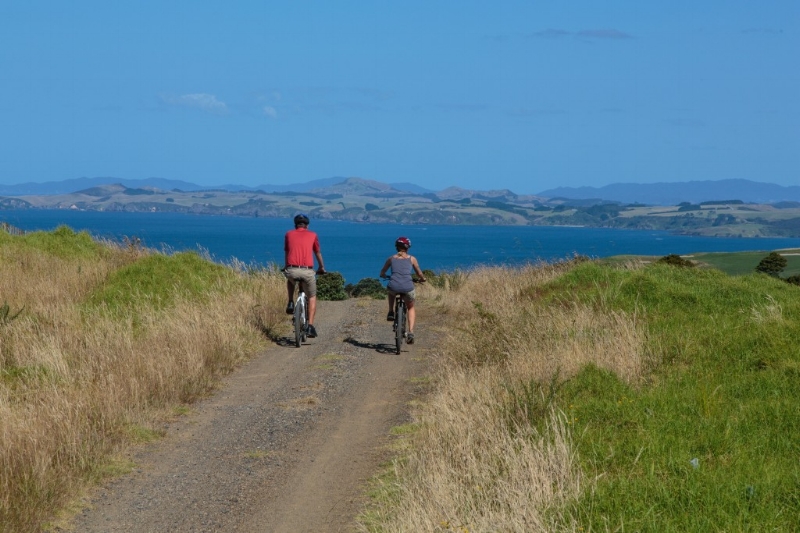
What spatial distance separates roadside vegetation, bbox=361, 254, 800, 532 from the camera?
5.77 metres

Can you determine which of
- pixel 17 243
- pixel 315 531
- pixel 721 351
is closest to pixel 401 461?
pixel 315 531

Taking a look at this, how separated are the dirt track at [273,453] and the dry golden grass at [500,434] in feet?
1.73

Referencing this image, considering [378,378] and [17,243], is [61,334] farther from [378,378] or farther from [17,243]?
[17,243]

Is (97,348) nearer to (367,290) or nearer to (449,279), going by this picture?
(449,279)

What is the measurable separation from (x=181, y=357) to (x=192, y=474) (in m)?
3.93

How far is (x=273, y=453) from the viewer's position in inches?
348

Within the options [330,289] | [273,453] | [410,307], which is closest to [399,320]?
[410,307]

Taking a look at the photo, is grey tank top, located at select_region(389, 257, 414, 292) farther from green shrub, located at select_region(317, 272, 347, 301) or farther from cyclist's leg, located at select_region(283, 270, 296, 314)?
green shrub, located at select_region(317, 272, 347, 301)

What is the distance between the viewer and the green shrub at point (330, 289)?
81.6ft

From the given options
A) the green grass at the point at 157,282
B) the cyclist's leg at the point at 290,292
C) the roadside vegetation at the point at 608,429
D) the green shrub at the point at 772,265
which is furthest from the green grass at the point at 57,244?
the green shrub at the point at 772,265

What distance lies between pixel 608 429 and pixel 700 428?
735 mm

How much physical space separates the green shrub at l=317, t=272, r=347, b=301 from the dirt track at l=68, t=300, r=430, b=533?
34.7ft

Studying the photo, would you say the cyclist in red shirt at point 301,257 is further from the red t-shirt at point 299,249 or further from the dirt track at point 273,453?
the dirt track at point 273,453

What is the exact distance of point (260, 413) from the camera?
10422 millimetres
